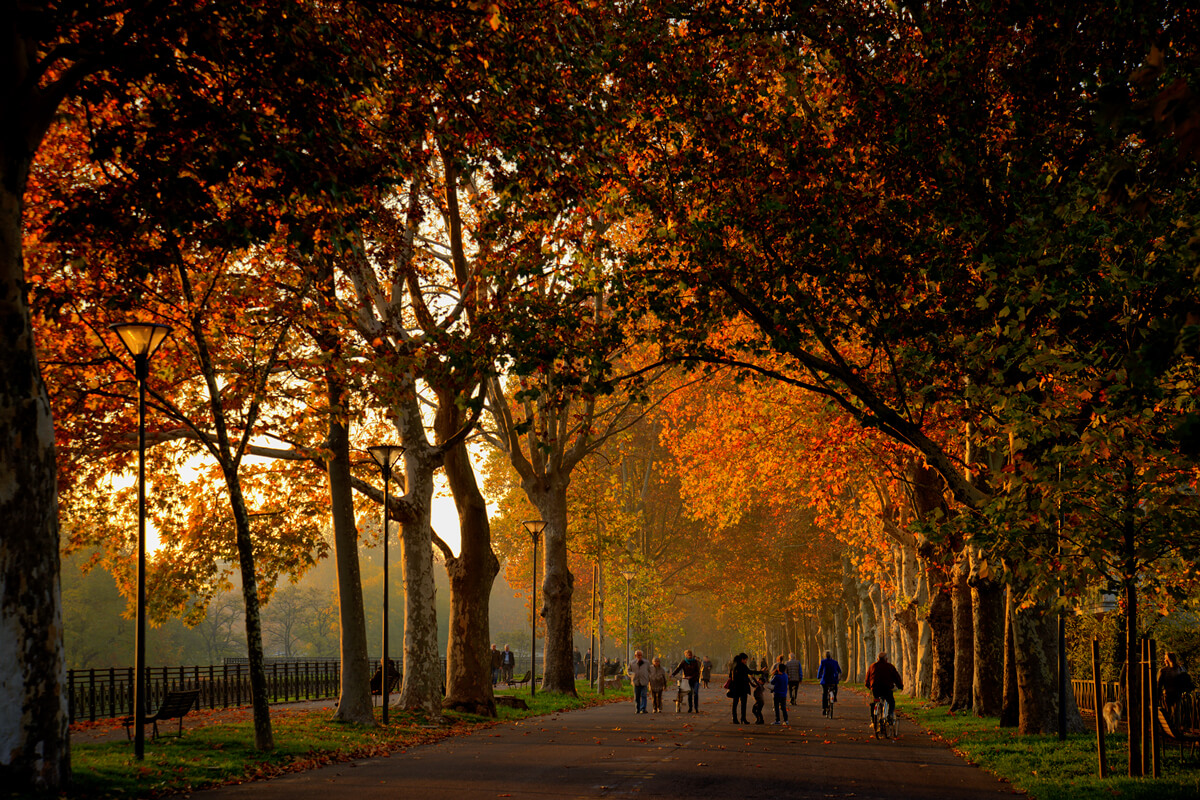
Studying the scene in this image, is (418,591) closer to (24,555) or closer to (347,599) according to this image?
(347,599)

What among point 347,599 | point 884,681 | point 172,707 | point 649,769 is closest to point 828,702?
point 884,681

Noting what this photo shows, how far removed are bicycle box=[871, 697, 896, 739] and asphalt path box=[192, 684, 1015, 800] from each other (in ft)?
0.74

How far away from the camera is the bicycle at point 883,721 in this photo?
1988 centimetres

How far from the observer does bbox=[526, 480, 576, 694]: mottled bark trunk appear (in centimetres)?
3195

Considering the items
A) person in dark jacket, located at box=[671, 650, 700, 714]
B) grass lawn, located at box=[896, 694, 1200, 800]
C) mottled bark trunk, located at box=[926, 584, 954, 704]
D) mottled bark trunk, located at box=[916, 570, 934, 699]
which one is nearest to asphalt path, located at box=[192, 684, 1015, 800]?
grass lawn, located at box=[896, 694, 1200, 800]

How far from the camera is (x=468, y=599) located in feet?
76.1

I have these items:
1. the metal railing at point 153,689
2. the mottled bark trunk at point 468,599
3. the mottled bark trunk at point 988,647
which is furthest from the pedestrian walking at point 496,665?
the mottled bark trunk at point 988,647

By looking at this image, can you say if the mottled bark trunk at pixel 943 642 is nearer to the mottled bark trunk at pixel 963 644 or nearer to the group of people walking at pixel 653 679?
the mottled bark trunk at pixel 963 644

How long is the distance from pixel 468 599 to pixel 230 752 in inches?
358

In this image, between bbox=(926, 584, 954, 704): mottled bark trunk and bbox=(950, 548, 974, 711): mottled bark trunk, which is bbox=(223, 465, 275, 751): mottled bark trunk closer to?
bbox=(950, 548, 974, 711): mottled bark trunk

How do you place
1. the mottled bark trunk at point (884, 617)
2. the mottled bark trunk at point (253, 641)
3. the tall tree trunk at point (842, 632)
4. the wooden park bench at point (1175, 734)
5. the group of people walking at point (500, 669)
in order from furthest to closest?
the tall tree trunk at point (842, 632)
the group of people walking at point (500, 669)
the mottled bark trunk at point (884, 617)
the mottled bark trunk at point (253, 641)
the wooden park bench at point (1175, 734)

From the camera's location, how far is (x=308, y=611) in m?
101

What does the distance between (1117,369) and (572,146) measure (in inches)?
259

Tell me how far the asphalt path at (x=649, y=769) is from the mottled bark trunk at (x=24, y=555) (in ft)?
5.71
